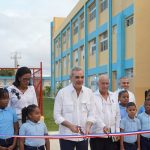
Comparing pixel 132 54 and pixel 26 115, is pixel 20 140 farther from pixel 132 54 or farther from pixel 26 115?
pixel 132 54

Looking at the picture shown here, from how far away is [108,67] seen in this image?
25938 mm

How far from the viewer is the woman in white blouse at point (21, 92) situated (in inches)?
233

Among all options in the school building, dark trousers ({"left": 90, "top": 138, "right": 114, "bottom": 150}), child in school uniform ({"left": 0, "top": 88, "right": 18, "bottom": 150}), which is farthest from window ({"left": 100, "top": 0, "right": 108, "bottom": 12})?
child in school uniform ({"left": 0, "top": 88, "right": 18, "bottom": 150})

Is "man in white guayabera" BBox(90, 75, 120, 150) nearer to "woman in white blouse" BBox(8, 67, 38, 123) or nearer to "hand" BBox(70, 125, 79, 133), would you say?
"hand" BBox(70, 125, 79, 133)

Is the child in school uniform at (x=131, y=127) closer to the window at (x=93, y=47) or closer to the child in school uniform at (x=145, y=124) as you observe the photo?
the child in school uniform at (x=145, y=124)

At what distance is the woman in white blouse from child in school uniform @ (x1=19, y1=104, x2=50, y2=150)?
0.13 metres

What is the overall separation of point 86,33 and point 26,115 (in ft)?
95.0

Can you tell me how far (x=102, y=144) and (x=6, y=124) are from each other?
146cm

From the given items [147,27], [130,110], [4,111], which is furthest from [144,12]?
[4,111]

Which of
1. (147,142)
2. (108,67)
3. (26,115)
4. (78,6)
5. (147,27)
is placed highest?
(78,6)

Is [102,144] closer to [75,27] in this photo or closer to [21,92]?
[21,92]

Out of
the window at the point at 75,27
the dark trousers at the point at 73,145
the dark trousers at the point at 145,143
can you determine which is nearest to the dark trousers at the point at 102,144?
the dark trousers at the point at 73,145

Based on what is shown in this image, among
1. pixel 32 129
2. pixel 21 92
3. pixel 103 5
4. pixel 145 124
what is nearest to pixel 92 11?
pixel 103 5

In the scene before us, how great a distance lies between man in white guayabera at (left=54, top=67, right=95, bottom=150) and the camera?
5316mm
